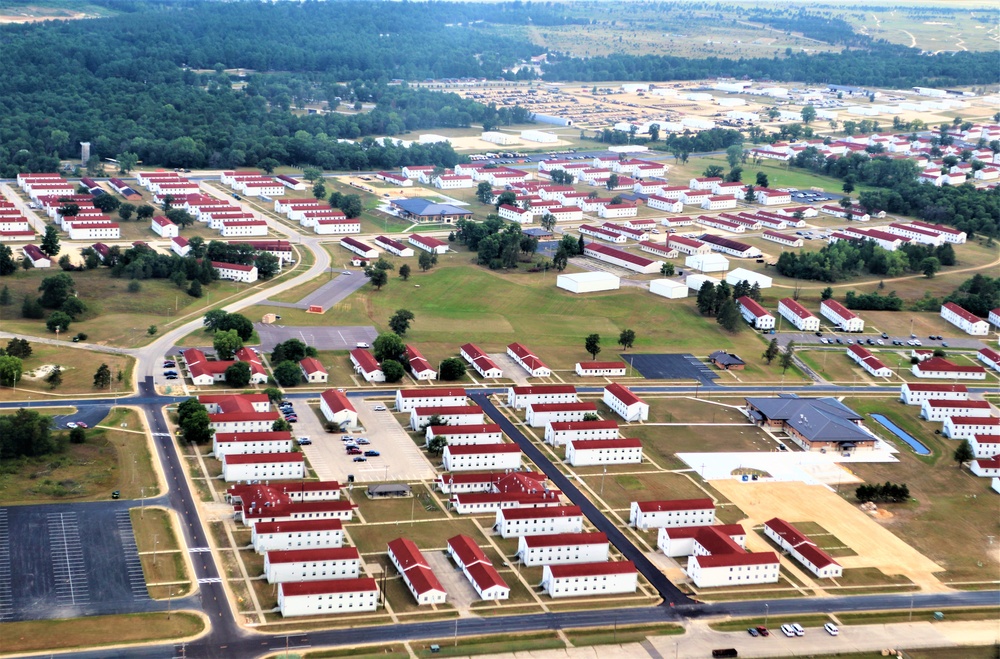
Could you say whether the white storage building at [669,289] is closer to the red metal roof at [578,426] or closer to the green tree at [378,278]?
the green tree at [378,278]

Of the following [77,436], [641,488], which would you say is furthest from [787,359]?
[77,436]

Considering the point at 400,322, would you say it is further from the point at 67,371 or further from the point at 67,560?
the point at 67,560

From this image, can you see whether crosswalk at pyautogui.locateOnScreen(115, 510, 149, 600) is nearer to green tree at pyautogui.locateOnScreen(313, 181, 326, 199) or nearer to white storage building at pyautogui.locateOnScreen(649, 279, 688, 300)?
white storage building at pyautogui.locateOnScreen(649, 279, 688, 300)

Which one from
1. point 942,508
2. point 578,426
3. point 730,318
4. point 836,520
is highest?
point 578,426

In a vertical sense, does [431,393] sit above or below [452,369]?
above

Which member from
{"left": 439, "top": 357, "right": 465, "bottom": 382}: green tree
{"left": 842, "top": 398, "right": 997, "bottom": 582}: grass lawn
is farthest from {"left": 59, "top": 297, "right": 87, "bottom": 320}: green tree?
{"left": 842, "top": 398, "right": 997, "bottom": 582}: grass lawn

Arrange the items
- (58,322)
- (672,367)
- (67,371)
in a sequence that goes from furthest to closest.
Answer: (672,367)
(58,322)
(67,371)

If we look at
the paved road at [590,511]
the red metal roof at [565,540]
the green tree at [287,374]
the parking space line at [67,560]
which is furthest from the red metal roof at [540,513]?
the green tree at [287,374]
